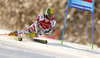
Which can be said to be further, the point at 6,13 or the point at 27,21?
the point at 6,13

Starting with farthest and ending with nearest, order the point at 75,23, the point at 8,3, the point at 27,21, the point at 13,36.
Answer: the point at 8,3 < the point at 27,21 < the point at 75,23 < the point at 13,36

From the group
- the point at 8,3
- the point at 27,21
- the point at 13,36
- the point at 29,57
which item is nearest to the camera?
the point at 29,57

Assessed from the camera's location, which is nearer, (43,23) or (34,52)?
(34,52)

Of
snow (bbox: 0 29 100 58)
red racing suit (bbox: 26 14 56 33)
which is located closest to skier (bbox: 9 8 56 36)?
red racing suit (bbox: 26 14 56 33)

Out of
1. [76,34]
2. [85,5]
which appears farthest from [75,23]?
[85,5]

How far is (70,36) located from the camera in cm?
513

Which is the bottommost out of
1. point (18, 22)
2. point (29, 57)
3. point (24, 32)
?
point (29, 57)

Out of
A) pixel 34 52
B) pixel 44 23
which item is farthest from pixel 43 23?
pixel 34 52

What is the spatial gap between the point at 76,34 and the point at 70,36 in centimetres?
23

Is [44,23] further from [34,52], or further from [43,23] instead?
[34,52]

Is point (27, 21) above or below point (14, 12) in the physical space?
below

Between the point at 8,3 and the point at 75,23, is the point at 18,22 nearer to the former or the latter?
the point at 8,3

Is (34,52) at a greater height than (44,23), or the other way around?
(44,23)

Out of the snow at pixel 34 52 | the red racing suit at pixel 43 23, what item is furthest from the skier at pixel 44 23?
the snow at pixel 34 52
